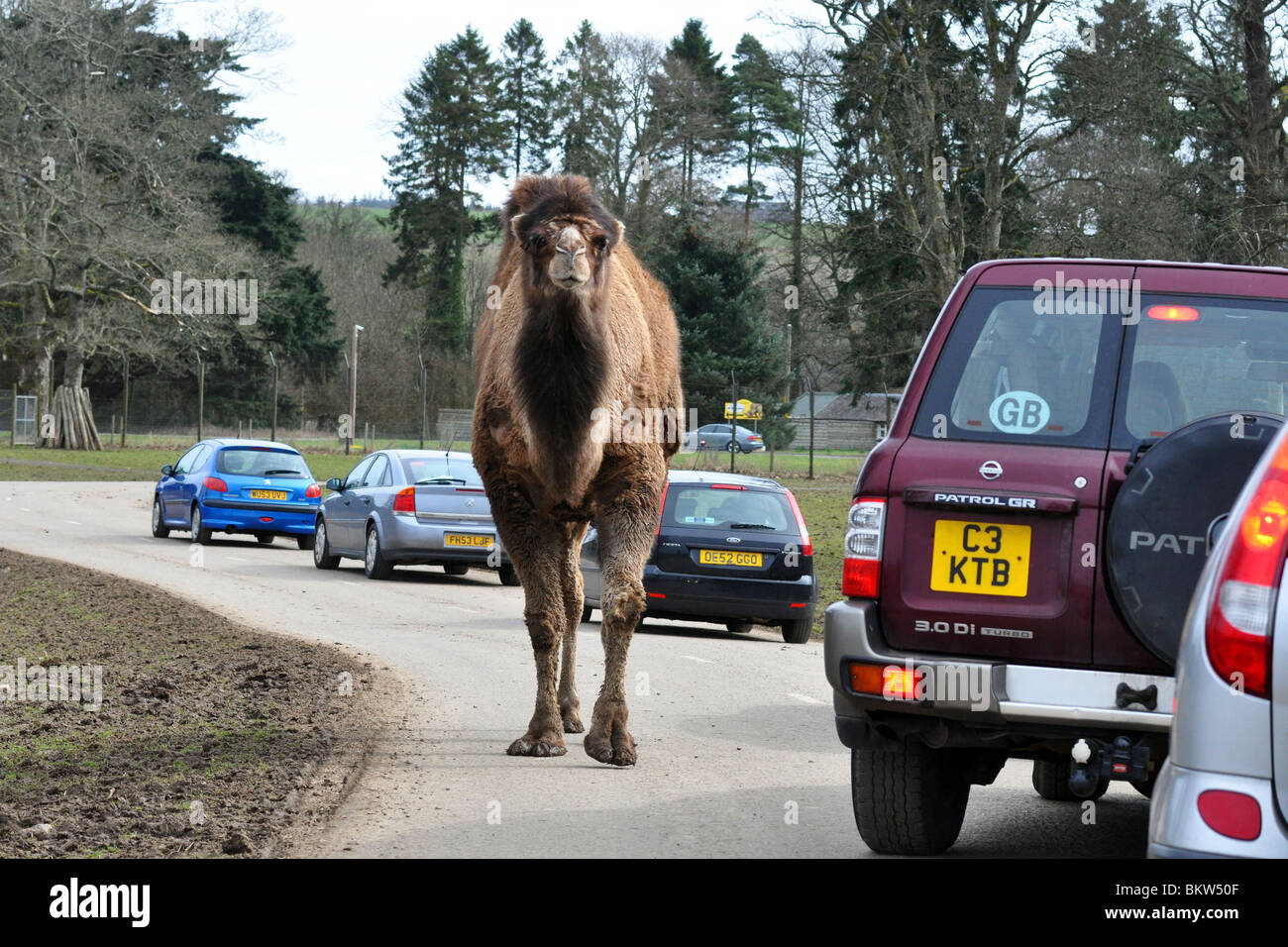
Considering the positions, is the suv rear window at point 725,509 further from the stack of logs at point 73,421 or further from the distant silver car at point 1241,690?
the stack of logs at point 73,421

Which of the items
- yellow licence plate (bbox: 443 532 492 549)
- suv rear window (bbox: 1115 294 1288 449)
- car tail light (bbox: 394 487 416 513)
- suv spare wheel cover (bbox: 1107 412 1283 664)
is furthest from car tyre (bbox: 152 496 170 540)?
suv spare wheel cover (bbox: 1107 412 1283 664)

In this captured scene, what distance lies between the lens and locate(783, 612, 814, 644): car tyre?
52.1ft

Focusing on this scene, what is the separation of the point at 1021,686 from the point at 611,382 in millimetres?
3912

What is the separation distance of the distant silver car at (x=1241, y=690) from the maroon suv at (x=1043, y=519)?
1.65m

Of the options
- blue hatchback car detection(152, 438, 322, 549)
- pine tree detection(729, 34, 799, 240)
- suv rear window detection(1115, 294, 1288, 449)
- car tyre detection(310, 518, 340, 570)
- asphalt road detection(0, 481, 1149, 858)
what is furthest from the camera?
pine tree detection(729, 34, 799, 240)

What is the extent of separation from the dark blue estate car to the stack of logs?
46642 mm

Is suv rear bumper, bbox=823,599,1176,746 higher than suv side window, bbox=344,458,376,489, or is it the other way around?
suv rear bumper, bbox=823,599,1176,746

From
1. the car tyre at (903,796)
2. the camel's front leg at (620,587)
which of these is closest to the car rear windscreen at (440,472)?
the camel's front leg at (620,587)

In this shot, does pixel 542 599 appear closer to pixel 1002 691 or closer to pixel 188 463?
pixel 1002 691

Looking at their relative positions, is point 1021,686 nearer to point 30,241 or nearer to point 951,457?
Answer: point 951,457

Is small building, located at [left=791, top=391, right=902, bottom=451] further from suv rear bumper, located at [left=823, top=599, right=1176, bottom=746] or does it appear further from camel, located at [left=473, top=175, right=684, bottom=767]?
suv rear bumper, located at [left=823, top=599, right=1176, bottom=746]

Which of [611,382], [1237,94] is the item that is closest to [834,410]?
[1237,94]

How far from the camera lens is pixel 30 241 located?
51.3 m

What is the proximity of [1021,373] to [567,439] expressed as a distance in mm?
3369
